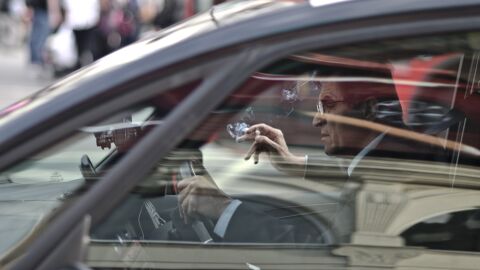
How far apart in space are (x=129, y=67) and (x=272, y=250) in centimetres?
55

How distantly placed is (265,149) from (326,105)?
199mm

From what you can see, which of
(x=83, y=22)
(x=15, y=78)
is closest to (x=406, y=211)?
(x=83, y=22)

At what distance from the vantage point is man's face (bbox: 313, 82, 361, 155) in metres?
1.78

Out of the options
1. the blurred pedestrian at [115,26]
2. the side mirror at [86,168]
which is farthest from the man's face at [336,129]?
the blurred pedestrian at [115,26]

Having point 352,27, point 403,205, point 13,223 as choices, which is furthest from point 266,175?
point 13,223

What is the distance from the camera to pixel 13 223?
1781 millimetres

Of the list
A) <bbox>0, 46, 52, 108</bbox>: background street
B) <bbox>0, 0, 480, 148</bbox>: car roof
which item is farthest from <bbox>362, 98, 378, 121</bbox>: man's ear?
<bbox>0, 46, 52, 108</bbox>: background street

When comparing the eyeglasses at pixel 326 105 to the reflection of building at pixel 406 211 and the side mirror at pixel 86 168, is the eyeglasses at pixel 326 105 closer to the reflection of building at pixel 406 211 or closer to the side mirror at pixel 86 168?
the reflection of building at pixel 406 211

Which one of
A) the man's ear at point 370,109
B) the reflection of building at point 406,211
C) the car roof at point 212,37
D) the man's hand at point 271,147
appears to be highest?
the car roof at point 212,37

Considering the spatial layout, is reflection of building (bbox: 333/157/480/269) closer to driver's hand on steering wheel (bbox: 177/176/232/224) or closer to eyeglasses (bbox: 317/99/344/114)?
eyeglasses (bbox: 317/99/344/114)

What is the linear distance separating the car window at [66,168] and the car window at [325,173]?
0.10m

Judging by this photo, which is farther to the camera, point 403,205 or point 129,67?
point 403,205

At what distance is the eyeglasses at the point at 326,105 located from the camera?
5.90 feet

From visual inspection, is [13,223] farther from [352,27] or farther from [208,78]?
[352,27]
